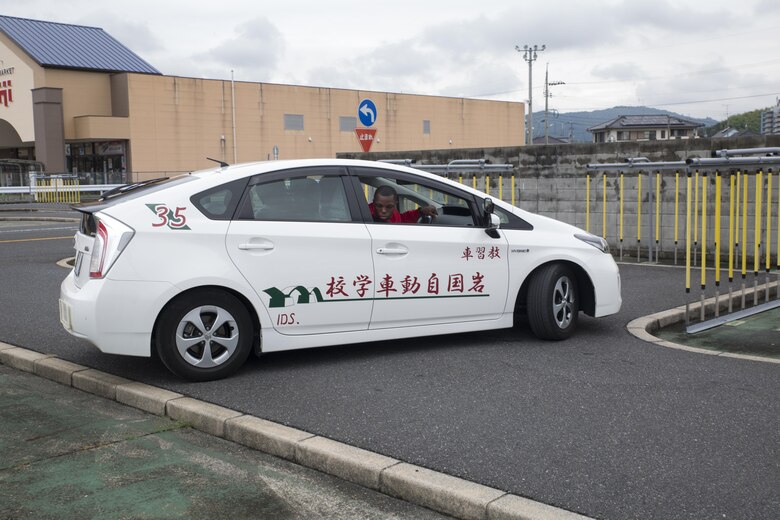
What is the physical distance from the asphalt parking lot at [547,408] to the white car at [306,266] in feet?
0.98

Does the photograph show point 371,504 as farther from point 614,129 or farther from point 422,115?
point 614,129

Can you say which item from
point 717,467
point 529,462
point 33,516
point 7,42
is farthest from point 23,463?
point 7,42

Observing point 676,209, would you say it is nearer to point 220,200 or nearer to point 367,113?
point 367,113

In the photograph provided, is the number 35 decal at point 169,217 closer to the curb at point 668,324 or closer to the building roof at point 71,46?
the curb at point 668,324

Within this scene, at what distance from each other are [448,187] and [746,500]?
3.76 meters

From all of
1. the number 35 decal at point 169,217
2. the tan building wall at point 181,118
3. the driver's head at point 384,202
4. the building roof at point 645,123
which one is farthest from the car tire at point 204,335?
the building roof at point 645,123

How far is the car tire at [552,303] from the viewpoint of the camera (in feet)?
22.7

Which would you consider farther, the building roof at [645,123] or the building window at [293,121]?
the building roof at [645,123]

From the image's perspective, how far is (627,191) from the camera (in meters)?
12.6

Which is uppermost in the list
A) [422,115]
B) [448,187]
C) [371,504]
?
[422,115]

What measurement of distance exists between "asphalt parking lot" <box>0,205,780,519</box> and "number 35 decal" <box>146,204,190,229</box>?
112cm

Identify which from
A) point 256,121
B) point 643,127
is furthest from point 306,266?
point 643,127

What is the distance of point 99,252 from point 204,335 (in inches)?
36.0

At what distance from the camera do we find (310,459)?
4395 mm
